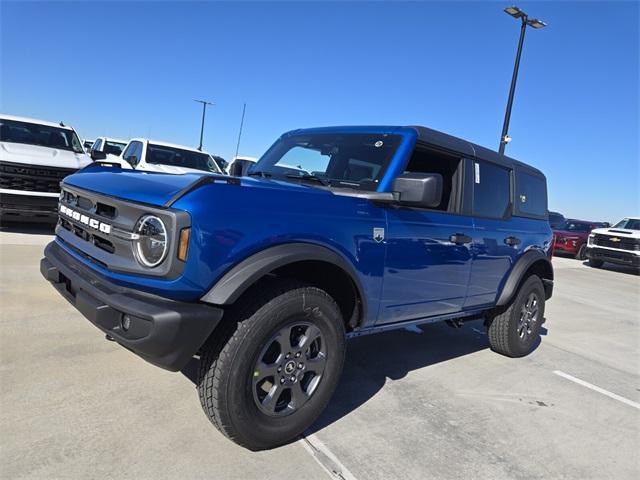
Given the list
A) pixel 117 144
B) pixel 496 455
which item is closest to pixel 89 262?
pixel 496 455

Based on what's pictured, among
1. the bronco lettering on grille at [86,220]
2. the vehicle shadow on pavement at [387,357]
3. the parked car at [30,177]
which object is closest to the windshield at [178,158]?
the parked car at [30,177]

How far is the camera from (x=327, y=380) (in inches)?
111

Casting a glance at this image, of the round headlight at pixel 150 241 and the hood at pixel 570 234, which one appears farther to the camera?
the hood at pixel 570 234

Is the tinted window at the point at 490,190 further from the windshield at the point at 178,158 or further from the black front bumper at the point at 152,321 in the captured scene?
the windshield at the point at 178,158

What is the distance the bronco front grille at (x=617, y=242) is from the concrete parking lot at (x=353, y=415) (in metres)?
11.7

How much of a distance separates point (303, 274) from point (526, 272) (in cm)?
286

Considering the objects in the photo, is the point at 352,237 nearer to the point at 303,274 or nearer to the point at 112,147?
the point at 303,274

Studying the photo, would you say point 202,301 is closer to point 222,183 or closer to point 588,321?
point 222,183

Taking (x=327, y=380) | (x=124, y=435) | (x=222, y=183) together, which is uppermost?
(x=222, y=183)

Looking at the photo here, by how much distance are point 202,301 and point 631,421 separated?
3.36m

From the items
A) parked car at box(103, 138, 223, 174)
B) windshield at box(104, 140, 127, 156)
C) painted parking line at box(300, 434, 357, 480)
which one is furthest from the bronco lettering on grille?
windshield at box(104, 140, 127, 156)

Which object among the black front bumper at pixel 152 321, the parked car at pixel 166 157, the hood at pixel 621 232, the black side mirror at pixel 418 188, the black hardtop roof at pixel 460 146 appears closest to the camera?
the black front bumper at pixel 152 321

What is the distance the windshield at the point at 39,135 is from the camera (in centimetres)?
873

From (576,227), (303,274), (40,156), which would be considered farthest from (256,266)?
(576,227)
